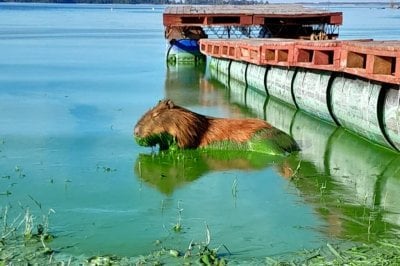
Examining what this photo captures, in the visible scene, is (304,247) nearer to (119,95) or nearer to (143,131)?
(143,131)

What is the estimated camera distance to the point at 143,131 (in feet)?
30.6

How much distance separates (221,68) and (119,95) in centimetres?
592

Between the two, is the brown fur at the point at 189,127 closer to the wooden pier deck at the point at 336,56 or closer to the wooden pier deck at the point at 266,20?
the wooden pier deck at the point at 336,56

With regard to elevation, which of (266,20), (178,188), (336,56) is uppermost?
(336,56)

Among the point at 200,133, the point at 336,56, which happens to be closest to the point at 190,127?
the point at 200,133

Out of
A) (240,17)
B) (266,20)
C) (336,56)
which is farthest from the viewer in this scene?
(266,20)

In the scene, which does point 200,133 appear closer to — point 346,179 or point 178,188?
point 178,188

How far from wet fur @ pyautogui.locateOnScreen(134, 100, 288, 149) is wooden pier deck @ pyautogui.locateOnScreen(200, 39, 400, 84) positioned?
5.39 feet

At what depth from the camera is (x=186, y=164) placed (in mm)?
8859

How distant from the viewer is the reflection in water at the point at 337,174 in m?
6.68

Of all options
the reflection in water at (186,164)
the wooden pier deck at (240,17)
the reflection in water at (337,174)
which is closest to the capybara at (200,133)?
the reflection in water at (186,164)

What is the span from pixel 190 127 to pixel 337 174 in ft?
6.75

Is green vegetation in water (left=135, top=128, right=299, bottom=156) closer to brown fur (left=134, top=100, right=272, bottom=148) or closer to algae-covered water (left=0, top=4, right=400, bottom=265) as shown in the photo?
brown fur (left=134, top=100, right=272, bottom=148)

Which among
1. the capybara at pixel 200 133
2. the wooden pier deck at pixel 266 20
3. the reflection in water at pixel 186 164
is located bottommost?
the reflection in water at pixel 186 164
